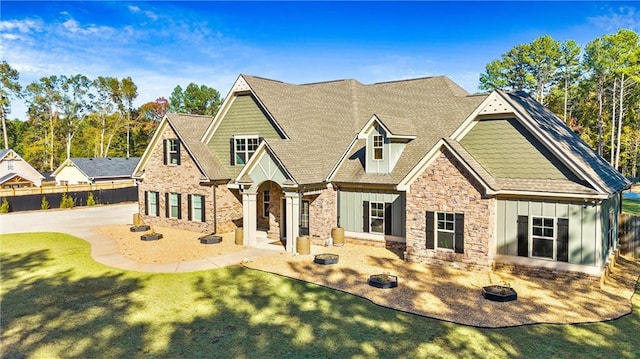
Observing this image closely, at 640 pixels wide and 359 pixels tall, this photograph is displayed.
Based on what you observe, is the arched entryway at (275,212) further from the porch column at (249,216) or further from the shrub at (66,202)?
the shrub at (66,202)

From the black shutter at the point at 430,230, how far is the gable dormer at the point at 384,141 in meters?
3.60

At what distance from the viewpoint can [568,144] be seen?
16.0m

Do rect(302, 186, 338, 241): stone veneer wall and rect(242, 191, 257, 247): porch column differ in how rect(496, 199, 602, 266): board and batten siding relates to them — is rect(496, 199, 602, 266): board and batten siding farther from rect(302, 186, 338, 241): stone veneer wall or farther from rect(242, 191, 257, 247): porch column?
rect(242, 191, 257, 247): porch column

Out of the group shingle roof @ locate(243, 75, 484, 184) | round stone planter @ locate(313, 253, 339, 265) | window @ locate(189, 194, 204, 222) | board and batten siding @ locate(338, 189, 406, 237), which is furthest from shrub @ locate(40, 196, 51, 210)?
round stone planter @ locate(313, 253, 339, 265)

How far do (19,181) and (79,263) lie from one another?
41295 mm

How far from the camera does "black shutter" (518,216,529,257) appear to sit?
15219 mm

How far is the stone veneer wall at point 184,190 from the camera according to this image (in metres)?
23.9

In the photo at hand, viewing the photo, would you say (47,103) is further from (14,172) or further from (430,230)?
(430,230)

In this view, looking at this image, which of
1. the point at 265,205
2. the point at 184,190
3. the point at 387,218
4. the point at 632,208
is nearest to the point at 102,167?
the point at 184,190

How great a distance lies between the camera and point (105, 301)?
12633 mm

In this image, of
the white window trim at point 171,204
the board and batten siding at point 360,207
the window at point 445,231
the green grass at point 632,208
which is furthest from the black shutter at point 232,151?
Answer: the green grass at point 632,208

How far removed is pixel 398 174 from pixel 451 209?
12.3 ft

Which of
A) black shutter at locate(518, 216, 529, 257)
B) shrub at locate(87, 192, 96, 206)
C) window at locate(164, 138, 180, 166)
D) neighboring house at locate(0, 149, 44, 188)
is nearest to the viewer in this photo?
black shutter at locate(518, 216, 529, 257)

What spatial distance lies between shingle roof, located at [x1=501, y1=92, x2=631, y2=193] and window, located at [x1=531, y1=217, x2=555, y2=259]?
85.0 inches
